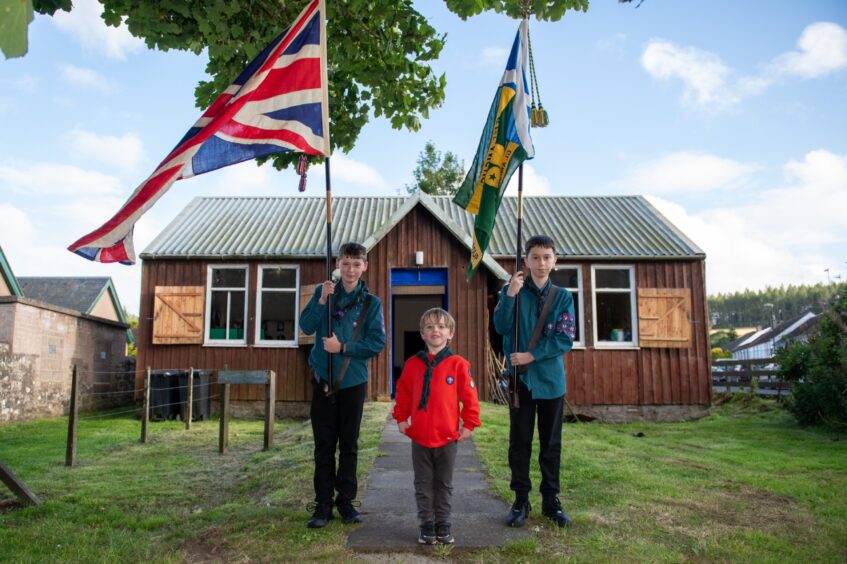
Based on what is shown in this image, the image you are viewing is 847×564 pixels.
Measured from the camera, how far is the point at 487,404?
11805 millimetres

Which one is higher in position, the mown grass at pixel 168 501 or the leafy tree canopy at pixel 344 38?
the leafy tree canopy at pixel 344 38

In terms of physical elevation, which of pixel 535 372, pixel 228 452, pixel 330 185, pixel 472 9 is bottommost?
pixel 228 452

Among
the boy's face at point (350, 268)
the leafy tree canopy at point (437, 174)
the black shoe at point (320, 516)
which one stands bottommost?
the black shoe at point (320, 516)

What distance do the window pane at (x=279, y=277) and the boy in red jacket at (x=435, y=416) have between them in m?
10.3

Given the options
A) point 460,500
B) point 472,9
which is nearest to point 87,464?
point 460,500

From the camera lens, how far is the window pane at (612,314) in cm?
1367

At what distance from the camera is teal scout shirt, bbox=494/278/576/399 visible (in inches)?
156

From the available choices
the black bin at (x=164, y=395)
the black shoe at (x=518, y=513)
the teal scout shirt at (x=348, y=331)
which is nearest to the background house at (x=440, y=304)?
the black bin at (x=164, y=395)

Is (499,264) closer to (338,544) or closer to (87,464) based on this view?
(87,464)

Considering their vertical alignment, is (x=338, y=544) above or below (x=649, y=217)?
below

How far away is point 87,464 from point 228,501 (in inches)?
125

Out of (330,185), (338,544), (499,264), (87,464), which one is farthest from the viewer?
(499,264)

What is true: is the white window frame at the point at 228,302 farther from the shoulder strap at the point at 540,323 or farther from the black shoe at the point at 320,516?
the shoulder strap at the point at 540,323

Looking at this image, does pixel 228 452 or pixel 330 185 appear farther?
pixel 228 452
